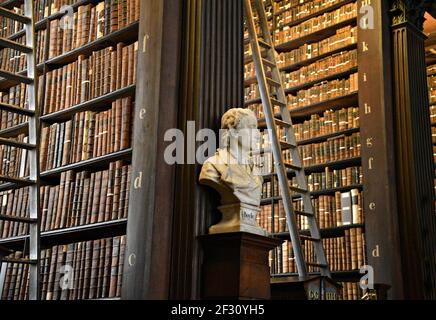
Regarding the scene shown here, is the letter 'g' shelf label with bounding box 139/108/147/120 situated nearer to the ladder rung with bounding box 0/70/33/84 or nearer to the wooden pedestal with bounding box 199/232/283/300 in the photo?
the wooden pedestal with bounding box 199/232/283/300

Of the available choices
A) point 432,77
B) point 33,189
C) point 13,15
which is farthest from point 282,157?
point 432,77

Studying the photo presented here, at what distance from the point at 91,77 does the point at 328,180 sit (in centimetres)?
225

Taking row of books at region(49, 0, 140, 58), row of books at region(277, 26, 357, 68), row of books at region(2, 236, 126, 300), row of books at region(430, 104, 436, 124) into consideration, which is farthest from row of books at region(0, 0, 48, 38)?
row of books at region(430, 104, 436, 124)

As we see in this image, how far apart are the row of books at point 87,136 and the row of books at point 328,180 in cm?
210

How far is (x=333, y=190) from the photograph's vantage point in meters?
5.27

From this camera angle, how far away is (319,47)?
5.68 metres

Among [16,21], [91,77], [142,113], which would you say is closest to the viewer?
[142,113]

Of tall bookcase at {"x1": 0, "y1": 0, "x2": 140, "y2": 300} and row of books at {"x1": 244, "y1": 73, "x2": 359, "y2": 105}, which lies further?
row of books at {"x1": 244, "y1": 73, "x2": 359, "y2": 105}

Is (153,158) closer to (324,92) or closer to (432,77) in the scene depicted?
(324,92)

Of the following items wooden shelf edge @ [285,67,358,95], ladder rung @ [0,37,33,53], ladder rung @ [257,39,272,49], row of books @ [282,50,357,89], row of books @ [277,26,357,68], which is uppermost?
row of books @ [277,26,357,68]

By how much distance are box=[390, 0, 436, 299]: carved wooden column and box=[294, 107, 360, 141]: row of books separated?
448mm

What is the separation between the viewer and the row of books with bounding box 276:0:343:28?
18.8ft
